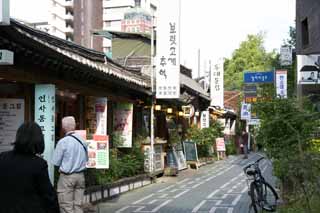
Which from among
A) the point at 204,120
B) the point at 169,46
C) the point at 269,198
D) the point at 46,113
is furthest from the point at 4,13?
the point at 204,120

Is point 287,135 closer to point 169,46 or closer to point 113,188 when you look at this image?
point 113,188

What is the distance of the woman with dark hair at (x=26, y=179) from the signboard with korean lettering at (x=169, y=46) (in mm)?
15335

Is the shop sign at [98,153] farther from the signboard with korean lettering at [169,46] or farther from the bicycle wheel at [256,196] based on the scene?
the signboard with korean lettering at [169,46]

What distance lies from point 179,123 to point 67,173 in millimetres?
20603

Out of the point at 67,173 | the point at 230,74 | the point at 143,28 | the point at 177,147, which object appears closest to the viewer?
the point at 67,173

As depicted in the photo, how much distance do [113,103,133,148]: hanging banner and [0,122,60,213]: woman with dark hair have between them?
12578 mm

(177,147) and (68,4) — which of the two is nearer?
(177,147)

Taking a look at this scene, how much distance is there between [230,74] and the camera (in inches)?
2972

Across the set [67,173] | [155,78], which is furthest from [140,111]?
[67,173]

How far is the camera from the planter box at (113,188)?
14.1 metres

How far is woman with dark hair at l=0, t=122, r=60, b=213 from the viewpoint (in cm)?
500

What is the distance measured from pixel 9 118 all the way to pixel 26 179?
712 centimetres

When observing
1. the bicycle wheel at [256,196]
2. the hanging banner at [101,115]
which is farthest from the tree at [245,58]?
the bicycle wheel at [256,196]

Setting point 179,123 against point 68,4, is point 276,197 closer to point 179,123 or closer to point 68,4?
point 179,123
